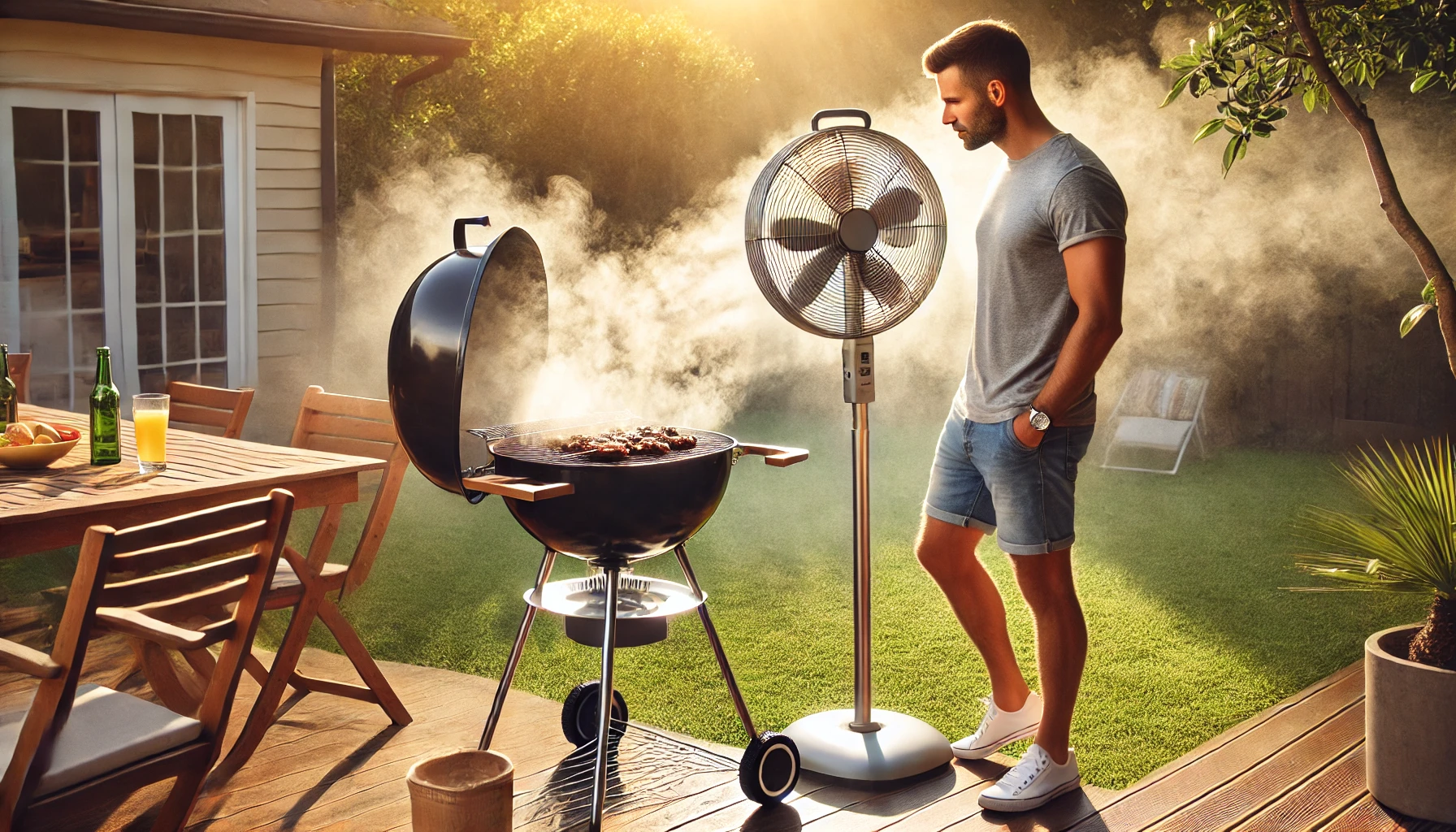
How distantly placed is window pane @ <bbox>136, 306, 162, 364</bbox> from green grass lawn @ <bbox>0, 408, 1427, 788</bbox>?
1.58 metres

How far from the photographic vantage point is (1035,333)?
285cm

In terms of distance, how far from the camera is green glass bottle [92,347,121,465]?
339cm

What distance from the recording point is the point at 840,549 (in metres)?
6.12

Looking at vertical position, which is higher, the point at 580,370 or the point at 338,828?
the point at 580,370

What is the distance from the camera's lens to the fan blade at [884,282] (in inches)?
126

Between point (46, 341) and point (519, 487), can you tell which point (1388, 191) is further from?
point (46, 341)

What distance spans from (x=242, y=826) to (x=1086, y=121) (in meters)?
7.61

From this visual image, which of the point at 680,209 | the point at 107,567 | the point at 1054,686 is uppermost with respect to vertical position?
the point at 680,209

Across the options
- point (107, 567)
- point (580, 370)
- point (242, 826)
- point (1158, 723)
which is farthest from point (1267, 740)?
point (580, 370)

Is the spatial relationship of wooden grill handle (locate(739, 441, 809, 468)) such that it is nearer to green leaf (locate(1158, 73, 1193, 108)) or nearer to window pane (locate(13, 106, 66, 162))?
green leaf (locate(1158, 73, 1193, 108))

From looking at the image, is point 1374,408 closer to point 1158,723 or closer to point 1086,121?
point 1086,121

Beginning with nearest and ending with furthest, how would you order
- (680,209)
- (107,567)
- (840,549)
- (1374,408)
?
(107,567) < (840,549) < (1374,408) < (680,209)

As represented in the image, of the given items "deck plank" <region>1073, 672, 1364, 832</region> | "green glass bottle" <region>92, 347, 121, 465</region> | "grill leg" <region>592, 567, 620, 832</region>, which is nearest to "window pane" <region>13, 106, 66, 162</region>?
"green glass bottle" <region>92, 347, 121, 465</region>

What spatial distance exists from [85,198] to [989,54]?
592 cm
